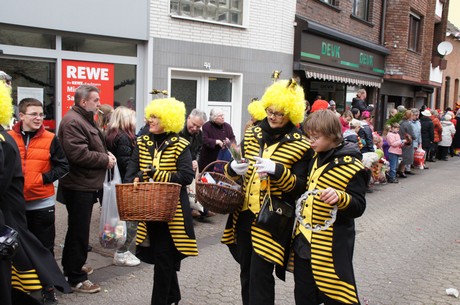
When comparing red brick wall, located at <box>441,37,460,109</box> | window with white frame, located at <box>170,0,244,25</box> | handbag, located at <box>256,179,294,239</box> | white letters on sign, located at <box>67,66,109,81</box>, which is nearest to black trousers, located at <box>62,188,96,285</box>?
handbag, located at <box>256,179,294,239</box>

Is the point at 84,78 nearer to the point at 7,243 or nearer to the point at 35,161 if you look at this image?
the point at 35,161

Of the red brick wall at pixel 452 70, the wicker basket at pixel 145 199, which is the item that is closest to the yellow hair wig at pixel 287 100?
the wicker basket at pixel 145 199

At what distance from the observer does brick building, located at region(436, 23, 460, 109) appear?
27547 mm

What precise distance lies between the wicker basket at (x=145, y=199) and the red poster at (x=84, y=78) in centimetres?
581

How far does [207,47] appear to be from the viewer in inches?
445

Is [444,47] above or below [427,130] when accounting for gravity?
above

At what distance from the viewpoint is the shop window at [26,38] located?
8.37 meters

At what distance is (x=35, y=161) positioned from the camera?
14.3 feet

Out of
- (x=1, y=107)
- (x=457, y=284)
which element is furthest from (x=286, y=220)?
(x=457, y=284)

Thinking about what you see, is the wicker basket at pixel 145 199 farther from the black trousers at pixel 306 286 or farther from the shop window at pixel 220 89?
the shop window at pixel 220 89

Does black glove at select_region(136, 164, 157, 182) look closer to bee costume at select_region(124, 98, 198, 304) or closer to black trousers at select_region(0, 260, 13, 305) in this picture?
bee costume at select_region(124, 98, 198, 304)

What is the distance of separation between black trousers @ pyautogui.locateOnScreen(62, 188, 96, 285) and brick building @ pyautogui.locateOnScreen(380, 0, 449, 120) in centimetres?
1703

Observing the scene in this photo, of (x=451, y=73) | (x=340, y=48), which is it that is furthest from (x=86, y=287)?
(x=451, y=73)

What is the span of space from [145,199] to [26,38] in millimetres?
6128
